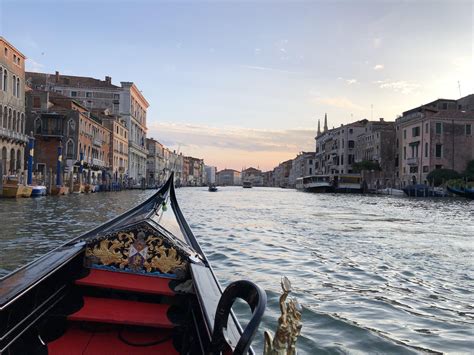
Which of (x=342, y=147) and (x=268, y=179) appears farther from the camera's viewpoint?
(x=268, y=179)

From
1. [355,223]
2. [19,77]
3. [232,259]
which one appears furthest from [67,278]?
[19,77]

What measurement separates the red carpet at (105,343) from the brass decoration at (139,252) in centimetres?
40

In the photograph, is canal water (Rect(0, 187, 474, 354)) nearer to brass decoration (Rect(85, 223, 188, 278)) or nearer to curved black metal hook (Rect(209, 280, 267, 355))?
brass decoration (Rect(85, 223, 188, 278))

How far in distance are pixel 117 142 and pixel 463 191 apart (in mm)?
29440

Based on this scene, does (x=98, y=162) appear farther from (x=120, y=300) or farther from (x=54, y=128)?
(x=120, y=300)

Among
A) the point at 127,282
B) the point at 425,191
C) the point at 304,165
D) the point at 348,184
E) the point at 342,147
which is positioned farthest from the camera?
the point at 304,165

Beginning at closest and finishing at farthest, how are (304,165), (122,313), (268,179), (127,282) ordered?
(122,313) → (127,282) → (304,165) → (268,179)

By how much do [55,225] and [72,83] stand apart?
126 ft

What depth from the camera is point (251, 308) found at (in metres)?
1.20

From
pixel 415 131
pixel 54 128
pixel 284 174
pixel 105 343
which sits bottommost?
pixel 105 343

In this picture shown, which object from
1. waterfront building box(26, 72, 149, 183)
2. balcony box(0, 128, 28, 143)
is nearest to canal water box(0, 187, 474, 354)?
balcony box(0, 128, 28, 143)

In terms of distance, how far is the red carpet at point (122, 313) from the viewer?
198 centimetres

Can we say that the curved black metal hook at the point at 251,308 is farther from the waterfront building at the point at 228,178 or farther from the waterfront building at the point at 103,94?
the waterfront building at the point at 228,178

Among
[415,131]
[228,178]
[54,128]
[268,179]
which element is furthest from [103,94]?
[228,178]
